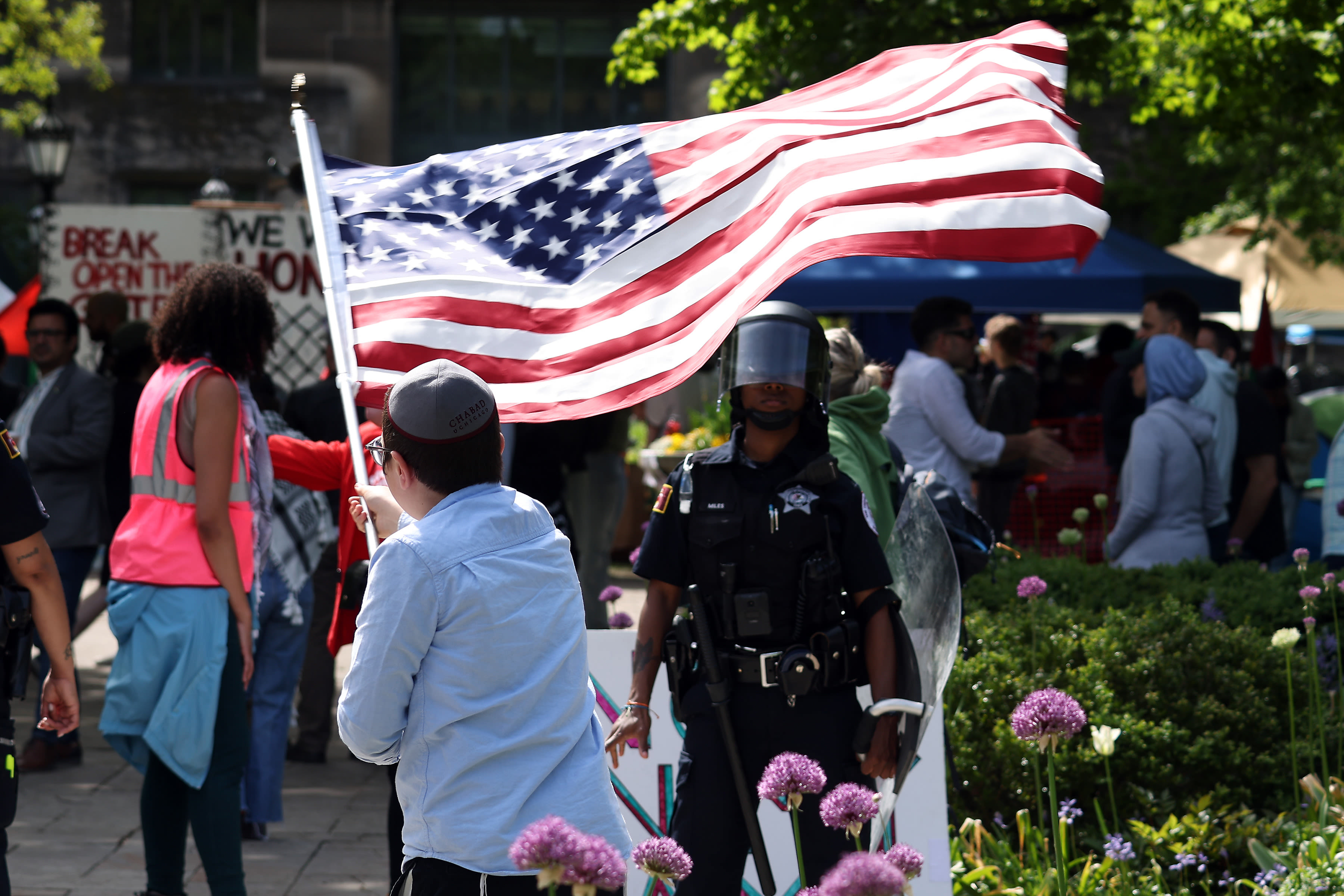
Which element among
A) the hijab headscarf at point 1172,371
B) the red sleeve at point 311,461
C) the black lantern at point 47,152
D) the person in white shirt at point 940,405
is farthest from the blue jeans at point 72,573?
the black lantern at point 47,152

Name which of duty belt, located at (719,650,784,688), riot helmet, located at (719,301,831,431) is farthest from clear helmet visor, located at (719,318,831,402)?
duty belt, located at (719,650,784,688)

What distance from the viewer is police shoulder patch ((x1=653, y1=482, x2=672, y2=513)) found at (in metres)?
3.99

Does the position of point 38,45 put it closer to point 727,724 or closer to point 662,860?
point 727,724

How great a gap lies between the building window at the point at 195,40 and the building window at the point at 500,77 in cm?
308

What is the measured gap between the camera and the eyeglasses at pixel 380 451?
283cm

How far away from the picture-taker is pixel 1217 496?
7.12 m

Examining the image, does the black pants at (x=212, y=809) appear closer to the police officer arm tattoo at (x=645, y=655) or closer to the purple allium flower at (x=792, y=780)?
the police officer arm tattoo at (x=645, y=655)

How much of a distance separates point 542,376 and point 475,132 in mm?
26573

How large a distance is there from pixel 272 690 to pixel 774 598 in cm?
313

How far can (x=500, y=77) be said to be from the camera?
2930 cm

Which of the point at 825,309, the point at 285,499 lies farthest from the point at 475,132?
the point at 285,499

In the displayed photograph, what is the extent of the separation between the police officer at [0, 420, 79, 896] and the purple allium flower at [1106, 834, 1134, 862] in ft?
9.27

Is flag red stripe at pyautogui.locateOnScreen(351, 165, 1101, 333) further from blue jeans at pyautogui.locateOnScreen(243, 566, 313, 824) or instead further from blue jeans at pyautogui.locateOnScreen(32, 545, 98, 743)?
blue jeans at pyautogui.locateOnScreen(32, 545, 98, 743)

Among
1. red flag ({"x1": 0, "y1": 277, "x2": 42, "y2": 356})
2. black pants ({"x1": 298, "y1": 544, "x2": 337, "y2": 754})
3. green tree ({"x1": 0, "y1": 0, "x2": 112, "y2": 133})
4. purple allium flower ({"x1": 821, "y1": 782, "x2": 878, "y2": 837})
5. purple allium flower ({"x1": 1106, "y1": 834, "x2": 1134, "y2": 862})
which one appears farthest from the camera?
green tree ({"x1": 0, "y1": 0, "x2": 112, "y2": 133})
